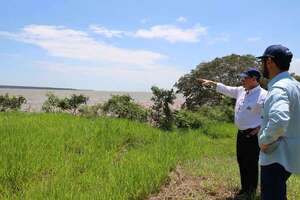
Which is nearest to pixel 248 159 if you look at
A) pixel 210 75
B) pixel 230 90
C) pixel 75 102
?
pixel 230 90

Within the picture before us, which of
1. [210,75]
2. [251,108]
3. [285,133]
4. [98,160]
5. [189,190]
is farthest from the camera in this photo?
[210,75]

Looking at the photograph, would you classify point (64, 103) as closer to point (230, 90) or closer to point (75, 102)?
point (75, 102)

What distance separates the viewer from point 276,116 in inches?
152

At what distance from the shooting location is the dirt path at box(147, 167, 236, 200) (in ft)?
19.9

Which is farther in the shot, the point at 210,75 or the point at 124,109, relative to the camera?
the point at 210,75

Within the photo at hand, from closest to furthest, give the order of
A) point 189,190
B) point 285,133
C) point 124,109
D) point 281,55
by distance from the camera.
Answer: point 285,133
point 281,55
point 189,190
point 124,109

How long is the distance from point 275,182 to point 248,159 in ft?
7.52

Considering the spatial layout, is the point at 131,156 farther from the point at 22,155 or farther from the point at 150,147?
the point at 22,155

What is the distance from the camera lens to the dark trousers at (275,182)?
4.02 metres

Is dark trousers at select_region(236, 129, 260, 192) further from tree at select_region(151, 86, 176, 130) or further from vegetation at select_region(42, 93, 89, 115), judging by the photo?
vegetation at select_region(42, 93, 89, 115)

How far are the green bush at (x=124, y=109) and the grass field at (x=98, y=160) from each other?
2.66 metres

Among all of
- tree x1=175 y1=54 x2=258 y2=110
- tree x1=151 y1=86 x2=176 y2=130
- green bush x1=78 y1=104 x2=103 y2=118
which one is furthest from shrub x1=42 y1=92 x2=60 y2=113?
tree x1=175 y1=54 x2=258 y2=110

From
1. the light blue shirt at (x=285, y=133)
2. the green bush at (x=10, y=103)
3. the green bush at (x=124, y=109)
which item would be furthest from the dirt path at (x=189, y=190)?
the green bush at (x=10, y=103)

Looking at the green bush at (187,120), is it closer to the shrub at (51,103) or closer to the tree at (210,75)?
the shrub at (51,103)
